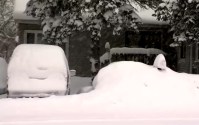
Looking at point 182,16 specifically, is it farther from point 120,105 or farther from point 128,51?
point 120,105

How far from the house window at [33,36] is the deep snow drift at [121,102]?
14960mm

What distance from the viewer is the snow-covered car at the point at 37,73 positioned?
9.43 m

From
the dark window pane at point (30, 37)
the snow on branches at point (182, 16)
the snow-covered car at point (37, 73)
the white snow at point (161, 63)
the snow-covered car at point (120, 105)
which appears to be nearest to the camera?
the snow-covered car at point (120, 105)

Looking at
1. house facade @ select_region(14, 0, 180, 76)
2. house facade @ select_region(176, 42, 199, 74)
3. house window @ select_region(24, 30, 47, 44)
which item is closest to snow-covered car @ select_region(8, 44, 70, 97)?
house facade @ select_region(14, 0, 180, 76)

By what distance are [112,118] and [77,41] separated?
15.5 metres

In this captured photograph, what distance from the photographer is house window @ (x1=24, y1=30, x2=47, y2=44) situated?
2102cm

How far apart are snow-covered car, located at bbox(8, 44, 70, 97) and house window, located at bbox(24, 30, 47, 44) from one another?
35.7 feet

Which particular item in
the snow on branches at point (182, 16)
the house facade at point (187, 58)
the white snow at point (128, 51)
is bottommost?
the house facade at point (187, 58)

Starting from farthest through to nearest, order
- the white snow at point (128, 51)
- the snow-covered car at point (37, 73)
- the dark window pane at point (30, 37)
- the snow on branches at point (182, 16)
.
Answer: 1. the dark window pane at point (30, 37)
2. the white snow at point (128, 51)
3. the snow on branches at point (182, 16)
4. the snow-covered car at point (37, 73)

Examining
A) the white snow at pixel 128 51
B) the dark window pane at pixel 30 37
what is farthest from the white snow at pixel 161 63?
the dark window pane at pixel 30 37

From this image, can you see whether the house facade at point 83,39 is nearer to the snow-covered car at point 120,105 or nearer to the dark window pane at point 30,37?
the dark window pane at point 30,37

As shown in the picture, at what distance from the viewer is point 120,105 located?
5898 mm

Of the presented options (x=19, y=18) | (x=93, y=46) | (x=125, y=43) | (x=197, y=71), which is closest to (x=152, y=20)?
(x=125, y=43)

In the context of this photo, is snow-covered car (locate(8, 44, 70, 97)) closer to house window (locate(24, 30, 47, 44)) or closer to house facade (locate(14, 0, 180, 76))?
house facade (locate(14, 0, 180, 76))
